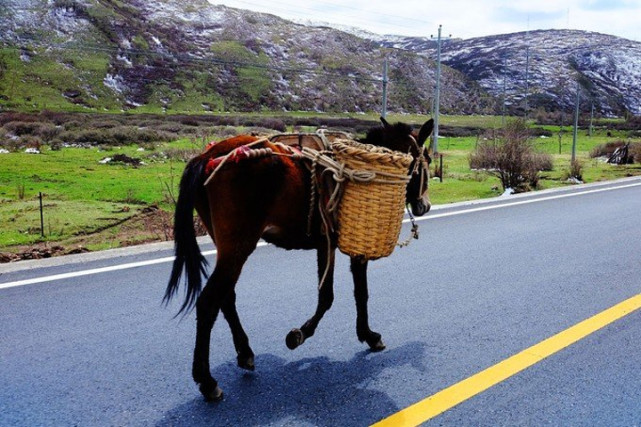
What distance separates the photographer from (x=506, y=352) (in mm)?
3971

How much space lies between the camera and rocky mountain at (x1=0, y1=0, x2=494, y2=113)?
83.7 metres

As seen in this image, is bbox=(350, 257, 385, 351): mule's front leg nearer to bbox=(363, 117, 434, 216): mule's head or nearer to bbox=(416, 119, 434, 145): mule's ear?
bbox=(363, 117, 434, 216): mule's head

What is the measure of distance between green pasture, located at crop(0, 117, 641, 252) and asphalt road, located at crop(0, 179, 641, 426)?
3.09 meters

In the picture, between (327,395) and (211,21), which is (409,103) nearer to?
(211,21)

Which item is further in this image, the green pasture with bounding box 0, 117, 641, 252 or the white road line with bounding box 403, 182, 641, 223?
the white road line with bounding box 403, 182, 641, 223

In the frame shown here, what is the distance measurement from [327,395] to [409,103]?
103 meters

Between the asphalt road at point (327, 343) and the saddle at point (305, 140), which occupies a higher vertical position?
the saddle at point (305, 140)

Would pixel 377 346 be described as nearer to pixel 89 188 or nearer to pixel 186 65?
pixel 89 188

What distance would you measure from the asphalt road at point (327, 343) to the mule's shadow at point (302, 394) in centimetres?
1

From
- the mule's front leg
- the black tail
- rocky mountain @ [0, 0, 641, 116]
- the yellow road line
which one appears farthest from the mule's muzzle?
rocky mountain @ [0, 0, 641, 116]

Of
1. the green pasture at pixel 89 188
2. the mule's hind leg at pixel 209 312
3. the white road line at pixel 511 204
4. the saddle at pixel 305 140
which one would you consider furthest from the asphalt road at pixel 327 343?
the green pasture at pixel 89 188

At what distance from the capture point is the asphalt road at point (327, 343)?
3164 millimetres

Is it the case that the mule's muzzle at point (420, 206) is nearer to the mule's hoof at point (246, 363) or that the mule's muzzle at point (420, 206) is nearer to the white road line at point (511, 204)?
the mule's hoof at point (246, 363)

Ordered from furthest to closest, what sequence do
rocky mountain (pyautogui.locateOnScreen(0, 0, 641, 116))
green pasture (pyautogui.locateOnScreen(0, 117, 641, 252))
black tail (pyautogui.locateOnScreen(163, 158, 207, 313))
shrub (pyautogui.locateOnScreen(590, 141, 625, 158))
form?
rocky mountain (pyautogui.locateOnScreen(0, 0, 641, 116)), shrub (pyautogui.locateOnScreen(590, 141, 625, 158)), green pasture (pyautogui.locateOnScreen(0, 117, 641, 252)), black tail (pyautogui.locateOnScreen(163, 158, 207, 313))
